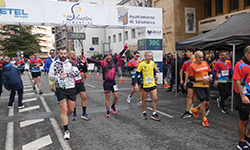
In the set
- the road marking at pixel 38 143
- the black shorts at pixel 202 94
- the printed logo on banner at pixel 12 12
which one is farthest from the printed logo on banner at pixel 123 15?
the road marking at pixel 38 143

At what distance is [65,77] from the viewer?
5.01 meters

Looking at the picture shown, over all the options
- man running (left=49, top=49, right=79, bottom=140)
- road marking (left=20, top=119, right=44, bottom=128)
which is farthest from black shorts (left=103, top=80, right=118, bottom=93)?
road marking (left=20, top=119, right=44, bottom=128)

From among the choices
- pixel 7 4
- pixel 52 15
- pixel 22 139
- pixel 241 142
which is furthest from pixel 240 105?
pixel 7 4

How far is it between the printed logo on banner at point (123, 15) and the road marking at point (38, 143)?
963 cm

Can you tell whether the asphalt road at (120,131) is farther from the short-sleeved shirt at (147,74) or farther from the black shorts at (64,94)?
the short-sleeved shirt at (147,74)

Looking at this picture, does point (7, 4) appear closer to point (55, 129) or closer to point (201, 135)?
point (55, 129)

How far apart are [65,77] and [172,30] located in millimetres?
20774

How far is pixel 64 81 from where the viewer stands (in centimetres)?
496

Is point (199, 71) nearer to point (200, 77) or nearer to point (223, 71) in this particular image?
point (200, 77)

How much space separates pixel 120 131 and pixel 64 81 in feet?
6.29

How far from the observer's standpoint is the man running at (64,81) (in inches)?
194

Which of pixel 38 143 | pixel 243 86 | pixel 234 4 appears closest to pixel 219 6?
pixel 234 4

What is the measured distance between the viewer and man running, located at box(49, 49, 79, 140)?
4.92 metres

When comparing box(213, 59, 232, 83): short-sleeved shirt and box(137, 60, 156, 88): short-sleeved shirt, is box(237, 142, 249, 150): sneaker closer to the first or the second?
box(137, 60, 156, 88): short-sleeved shirt
